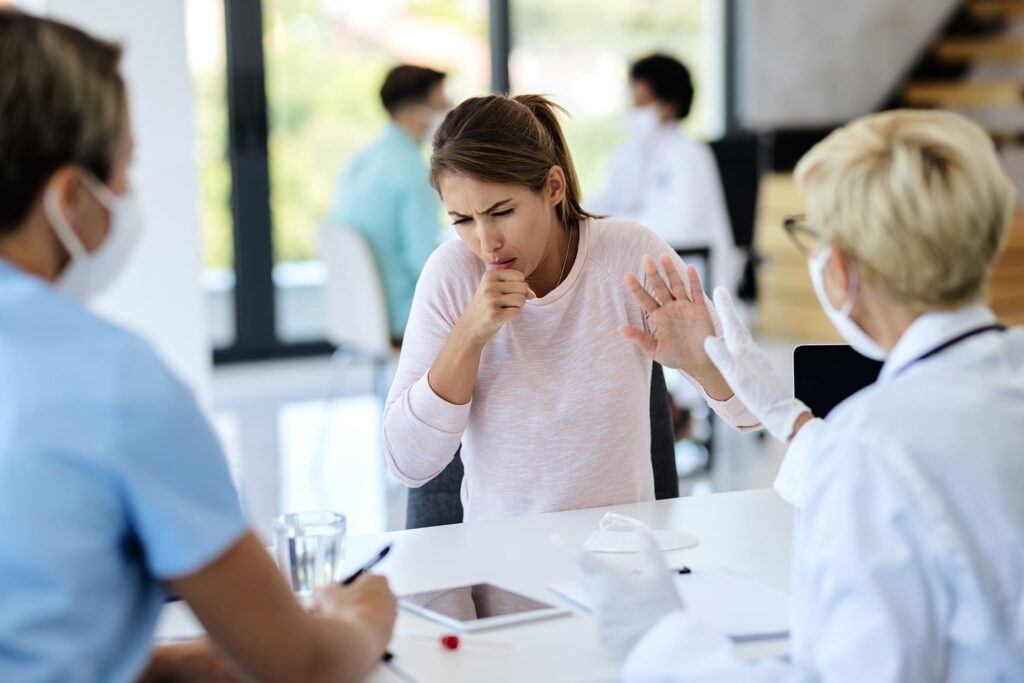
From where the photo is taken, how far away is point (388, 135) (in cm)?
410

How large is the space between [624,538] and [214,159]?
15.0 feet

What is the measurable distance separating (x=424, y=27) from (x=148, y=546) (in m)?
5.38

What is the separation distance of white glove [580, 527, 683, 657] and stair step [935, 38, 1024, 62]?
6.32 meters

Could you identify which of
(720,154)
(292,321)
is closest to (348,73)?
(292,321)

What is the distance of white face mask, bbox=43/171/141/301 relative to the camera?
98 centimetres

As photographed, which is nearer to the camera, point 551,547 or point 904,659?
point 904,659

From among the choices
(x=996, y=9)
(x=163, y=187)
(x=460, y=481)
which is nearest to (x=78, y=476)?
(x=460, y=481)

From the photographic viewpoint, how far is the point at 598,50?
659cm

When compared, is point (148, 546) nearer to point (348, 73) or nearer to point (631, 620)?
point (631, 620)

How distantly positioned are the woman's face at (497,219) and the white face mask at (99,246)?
765 mm

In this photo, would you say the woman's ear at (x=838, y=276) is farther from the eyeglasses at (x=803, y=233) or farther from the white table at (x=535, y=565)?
the white table at (x=535, y=565)

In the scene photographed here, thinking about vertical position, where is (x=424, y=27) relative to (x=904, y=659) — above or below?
above

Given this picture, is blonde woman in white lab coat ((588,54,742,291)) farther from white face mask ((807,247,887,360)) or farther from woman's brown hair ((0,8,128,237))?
woman's brown hair ((0,8,128,237))

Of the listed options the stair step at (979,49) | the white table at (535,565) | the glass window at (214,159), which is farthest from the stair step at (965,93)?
the white table at (535,565)
